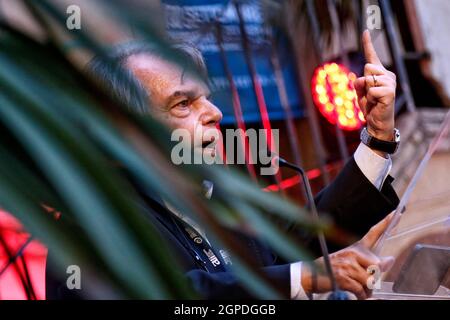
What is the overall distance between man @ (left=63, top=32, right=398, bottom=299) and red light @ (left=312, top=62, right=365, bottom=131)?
1.78 meters

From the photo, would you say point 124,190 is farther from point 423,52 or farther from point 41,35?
point 423,52

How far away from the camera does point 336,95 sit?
326cm

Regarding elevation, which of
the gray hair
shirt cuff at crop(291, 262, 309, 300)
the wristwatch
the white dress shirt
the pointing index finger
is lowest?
shirt cuff at crop(291, 262, 309, 300)

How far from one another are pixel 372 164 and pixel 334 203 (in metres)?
0.10

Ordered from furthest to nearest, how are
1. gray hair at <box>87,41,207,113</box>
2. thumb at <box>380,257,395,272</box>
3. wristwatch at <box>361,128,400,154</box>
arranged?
wristwatch at <box>361,128,400,154</box>, thumb at <box>380,257,395,272</box>, gray hair at <box>87,41,207,113</box>

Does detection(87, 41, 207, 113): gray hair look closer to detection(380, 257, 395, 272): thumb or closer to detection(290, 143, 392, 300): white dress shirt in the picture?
detection(380, 257, 395, 272): thumb

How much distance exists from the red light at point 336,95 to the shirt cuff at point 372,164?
1.78 metres

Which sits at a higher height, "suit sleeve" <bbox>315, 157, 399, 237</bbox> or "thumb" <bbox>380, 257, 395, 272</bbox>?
"suit sleeve" <bbox>315, 157, 399, 237</bbox>

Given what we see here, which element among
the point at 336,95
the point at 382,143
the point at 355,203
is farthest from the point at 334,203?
the point at 336,95

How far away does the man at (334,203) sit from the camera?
1074 mm

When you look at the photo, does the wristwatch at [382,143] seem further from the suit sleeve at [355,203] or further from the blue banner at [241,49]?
the blue banner at [241,49]

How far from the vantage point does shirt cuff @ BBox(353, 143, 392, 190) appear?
1.38m

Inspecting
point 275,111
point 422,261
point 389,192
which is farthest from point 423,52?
point 422,261

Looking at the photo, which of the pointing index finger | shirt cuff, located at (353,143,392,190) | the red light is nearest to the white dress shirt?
shirt cuff, located at (353,143,392,190)
